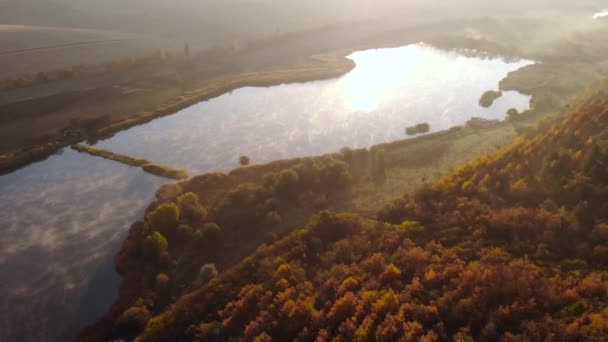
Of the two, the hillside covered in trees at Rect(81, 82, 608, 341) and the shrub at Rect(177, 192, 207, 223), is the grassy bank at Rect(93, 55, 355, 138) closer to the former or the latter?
the hillside covered in trees at Rect(81, 82, 608, 341)

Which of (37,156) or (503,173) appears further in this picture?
(37,156)

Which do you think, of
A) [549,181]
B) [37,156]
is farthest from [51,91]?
[549,181]

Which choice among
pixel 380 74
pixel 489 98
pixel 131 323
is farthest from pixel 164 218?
pixel 380 74

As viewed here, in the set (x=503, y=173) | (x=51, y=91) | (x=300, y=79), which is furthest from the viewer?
(x=300, y=79)

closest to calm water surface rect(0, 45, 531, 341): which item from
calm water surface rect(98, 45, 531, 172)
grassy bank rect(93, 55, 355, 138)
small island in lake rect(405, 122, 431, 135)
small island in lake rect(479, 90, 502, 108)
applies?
calm water surface rect(98, 45, 531, 172)

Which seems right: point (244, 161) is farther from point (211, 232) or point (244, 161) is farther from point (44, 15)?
point (44, 15)

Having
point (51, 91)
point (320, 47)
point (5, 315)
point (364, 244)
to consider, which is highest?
point (320, 47)

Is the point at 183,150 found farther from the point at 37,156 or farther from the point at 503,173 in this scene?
the point at 503,173

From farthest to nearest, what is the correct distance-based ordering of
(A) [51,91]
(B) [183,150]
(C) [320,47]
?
(C) [320,47] → (A) [51,91] → (B) [183,150]
